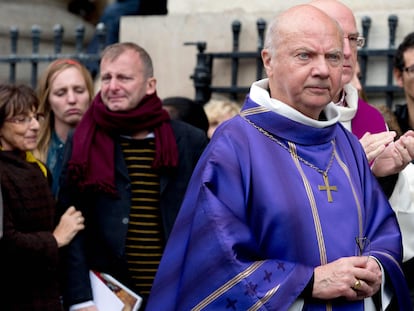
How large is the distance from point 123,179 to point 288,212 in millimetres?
1709

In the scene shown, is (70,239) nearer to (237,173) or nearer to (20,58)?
(237,173)

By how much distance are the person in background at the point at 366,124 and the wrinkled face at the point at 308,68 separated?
514 millimetres

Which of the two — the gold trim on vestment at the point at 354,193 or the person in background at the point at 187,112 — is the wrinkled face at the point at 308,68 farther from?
the person in background at the point at 187,112

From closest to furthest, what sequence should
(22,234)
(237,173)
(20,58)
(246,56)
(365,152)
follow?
(237,173), (365,152), (22,234), (246,56), (20,58)

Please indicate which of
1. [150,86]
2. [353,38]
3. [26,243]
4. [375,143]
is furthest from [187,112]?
[375,143]

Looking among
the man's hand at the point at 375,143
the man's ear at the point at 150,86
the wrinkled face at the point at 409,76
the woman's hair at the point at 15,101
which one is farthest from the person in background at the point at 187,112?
the man's hand at the point at 375,143

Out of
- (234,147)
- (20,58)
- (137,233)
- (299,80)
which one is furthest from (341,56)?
(20,58)

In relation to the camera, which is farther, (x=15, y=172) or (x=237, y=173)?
(x=15, y=172)

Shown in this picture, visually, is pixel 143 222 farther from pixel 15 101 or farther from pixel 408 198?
pixel 408 198

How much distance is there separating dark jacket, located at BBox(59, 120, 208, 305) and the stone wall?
2.12 metres

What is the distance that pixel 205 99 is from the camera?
8.48m

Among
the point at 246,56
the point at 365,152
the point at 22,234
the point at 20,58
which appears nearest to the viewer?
the point at 365,152

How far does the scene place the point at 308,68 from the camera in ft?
16.5

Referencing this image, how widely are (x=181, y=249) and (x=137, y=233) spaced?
1.39 meters
